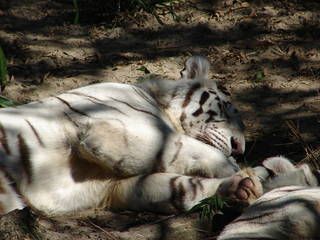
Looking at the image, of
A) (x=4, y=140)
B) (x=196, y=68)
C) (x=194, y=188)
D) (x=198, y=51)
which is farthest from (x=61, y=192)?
(x=198, y=51)

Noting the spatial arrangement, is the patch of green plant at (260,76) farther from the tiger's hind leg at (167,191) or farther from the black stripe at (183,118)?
the tiger's hind leg at (167,191)

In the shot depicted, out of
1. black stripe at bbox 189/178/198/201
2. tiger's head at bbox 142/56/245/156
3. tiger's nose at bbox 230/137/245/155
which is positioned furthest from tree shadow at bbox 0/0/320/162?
black stripe at bbox 189/178/198/201

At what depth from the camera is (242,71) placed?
408 cm

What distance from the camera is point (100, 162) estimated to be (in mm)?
2609

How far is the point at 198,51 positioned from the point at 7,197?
2090mm

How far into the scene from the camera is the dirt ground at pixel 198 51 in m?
3.70

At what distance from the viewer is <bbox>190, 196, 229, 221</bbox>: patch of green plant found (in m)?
2.29

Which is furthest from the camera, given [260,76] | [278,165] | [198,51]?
[198,51]

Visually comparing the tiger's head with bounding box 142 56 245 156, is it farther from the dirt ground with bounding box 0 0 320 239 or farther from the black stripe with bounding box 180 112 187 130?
the dirt ground with bounding box 0 0 320 239

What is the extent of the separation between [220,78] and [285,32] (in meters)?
0.75

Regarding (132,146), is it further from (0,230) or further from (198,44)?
(198,44)

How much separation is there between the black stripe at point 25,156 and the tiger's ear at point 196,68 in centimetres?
118

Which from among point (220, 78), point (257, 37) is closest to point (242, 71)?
point (220, 78)

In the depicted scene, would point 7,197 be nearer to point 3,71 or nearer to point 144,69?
point 3,71
